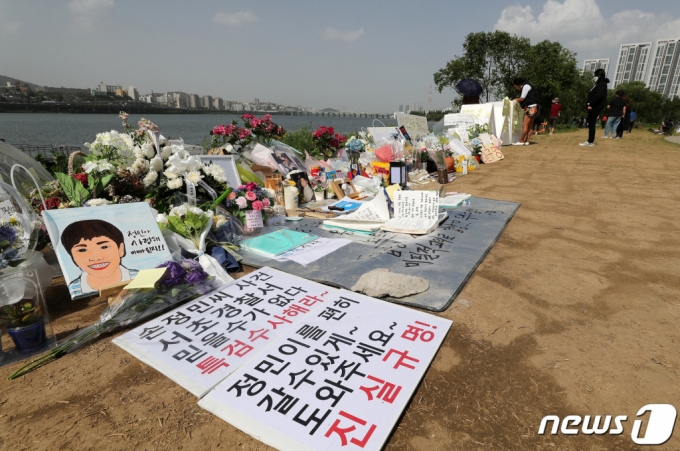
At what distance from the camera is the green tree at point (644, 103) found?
144 ft

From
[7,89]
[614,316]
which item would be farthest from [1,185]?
[7,89]

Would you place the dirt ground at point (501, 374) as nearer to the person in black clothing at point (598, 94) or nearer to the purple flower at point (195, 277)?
the purple flower at point (195, 277)

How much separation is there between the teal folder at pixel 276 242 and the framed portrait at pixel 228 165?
0.95 metres

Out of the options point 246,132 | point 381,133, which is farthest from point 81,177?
point 381,133

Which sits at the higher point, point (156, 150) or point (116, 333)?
point (156, 150)

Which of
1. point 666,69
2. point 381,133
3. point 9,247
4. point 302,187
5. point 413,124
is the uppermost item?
point 666,69

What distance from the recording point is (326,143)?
633 centimetres

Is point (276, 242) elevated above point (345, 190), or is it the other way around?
point (345, 190)

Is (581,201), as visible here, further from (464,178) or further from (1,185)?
(1,185)

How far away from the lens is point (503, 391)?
1.67 metres

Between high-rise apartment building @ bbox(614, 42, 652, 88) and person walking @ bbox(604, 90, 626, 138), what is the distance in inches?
4286

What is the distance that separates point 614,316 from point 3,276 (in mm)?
3649

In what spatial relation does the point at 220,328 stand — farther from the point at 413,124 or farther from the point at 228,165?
the point at 413,124

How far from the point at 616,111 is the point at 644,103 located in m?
45.0
